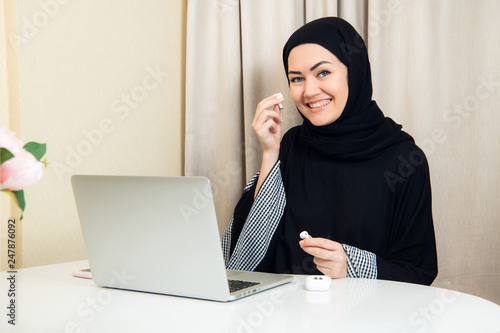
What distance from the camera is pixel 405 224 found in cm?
152

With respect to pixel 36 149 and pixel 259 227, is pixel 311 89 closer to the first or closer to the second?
pixel 259 227

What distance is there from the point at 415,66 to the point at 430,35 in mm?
109

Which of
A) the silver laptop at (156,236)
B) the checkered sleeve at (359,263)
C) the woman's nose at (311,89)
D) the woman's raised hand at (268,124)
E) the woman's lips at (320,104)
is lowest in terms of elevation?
the checkered sleeve at (359,263)

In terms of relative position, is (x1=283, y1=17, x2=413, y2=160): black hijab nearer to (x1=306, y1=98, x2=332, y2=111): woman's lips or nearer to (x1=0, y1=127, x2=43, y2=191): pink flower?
(x1=306, y1=98, x2=332, y2=111): woman's lips

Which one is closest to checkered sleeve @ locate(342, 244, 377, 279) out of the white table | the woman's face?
the white table

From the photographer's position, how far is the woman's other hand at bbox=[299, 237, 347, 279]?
1.17 metres

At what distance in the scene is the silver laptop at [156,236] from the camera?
0.91 meters

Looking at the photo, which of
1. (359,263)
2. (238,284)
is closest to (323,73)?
(359,263)

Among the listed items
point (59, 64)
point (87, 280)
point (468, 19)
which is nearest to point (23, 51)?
point (59, 64)

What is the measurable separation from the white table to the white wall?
0.49 m

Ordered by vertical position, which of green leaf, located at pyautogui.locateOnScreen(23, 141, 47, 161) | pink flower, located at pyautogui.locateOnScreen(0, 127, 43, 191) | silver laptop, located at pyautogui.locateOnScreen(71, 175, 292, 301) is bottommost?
silver laptop, located at pyautogui.locateOnScreen(71, 175, 292, 301)

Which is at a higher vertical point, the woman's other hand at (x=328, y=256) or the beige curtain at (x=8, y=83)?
the beige curtain at (x=8, y=83)

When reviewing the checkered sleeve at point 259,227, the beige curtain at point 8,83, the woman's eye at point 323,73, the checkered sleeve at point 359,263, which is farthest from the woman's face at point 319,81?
the beige curtain at point 8,83

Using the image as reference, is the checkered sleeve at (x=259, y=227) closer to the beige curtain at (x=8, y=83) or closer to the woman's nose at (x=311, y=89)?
the woman's nose at (x=311, y=89)
